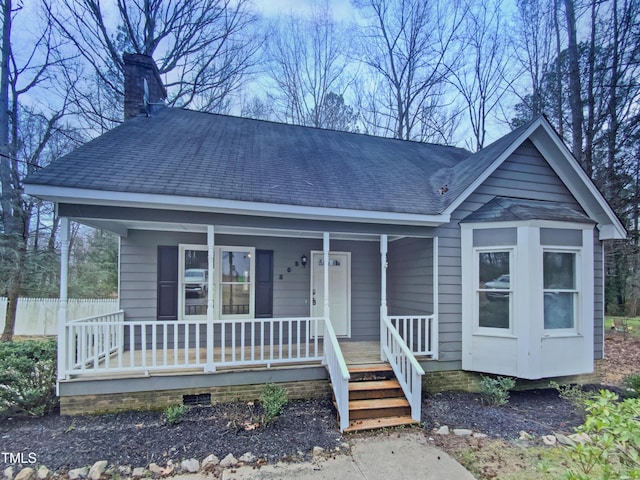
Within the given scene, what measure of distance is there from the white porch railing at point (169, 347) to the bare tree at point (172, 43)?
32.3ft

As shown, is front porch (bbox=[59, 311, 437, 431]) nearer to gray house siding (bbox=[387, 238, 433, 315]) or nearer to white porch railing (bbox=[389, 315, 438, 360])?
white porch railing (bbox=[389, 315, 438, 360])

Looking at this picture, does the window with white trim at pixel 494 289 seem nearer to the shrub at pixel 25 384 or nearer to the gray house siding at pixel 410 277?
the gray house siding at pixel 410 277

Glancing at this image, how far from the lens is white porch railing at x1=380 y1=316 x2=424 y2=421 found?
4703 mm

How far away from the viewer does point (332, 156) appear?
25.8ft

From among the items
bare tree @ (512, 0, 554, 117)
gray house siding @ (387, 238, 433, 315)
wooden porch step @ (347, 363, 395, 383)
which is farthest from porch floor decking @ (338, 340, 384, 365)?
bare tree @ (512, 0, 554, 117)

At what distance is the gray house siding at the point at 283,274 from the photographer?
643 centimetres

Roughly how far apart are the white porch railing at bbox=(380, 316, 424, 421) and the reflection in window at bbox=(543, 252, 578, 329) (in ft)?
8.60

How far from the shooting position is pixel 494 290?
5809 mm

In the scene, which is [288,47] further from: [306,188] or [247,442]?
[247,442]

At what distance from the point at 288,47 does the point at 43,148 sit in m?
10.7

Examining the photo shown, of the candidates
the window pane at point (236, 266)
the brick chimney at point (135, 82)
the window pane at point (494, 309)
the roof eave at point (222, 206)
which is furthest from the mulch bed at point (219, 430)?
the brick chimney at point (135, 82)

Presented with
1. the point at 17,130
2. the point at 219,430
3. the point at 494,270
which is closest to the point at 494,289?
the point at 494,270

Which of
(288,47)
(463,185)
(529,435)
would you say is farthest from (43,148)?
(529,435)

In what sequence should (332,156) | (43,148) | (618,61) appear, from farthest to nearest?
(43,148), (618,61), (332,156)
